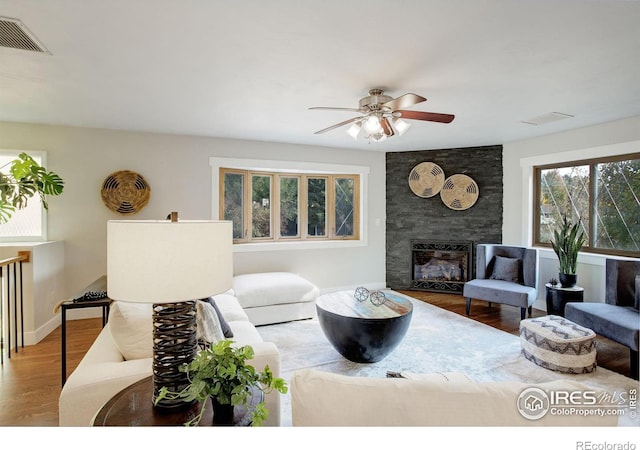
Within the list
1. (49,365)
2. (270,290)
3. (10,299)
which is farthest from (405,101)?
(10,299)

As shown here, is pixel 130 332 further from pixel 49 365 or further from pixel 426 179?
pixel 426 179

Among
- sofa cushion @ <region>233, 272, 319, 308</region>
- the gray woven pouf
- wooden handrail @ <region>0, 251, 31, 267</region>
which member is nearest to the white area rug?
the gray woven pouf

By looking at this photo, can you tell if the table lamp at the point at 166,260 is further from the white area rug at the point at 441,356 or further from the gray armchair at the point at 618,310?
the gray armchair at the point at 618,310

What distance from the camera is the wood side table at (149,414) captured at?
3.62 ft

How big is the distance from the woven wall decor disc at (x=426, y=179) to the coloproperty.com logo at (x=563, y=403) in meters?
4.63

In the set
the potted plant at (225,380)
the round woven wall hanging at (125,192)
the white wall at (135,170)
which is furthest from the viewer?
the round woven wall hanging at (125,192)

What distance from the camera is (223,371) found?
3.31 feet

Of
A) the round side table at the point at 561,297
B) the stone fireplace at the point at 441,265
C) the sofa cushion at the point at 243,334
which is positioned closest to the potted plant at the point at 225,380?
the sofa cushion at the point at 243,334

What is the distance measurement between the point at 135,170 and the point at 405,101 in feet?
11.6

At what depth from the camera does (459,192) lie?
5.14 metres

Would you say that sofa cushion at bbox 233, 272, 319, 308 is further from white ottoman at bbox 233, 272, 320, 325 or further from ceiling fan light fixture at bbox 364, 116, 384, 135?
ceiling fan light fixture at bbox 364, 116, 384, 135

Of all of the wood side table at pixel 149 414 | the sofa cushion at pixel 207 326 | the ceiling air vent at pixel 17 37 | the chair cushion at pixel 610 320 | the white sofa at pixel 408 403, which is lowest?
the chair cushion at pixel 610 320

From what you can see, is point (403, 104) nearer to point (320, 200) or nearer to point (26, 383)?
point (320, 200)
